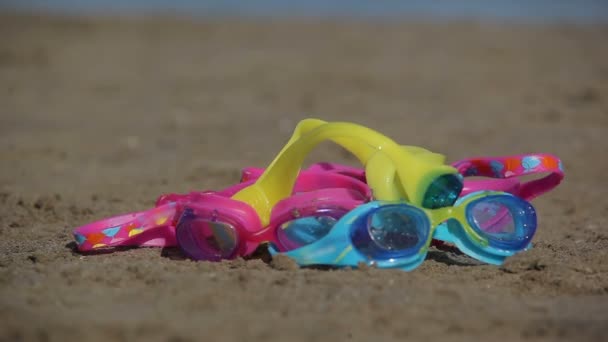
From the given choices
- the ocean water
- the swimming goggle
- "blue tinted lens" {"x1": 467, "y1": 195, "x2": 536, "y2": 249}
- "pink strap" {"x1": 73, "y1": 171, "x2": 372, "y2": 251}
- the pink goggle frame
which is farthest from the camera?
the ocean water

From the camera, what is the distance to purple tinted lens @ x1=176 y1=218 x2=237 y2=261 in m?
3.64

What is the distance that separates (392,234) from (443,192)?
0.94ft

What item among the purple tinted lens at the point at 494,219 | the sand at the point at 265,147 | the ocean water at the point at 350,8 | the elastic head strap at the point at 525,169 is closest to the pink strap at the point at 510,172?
the elastic head strap at the point at 525,169

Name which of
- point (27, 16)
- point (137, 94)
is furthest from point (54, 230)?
point (27, 16)

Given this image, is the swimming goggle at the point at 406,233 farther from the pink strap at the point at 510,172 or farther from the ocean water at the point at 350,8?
the ocean water at the point at 350,8

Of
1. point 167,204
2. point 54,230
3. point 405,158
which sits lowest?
point 54,230

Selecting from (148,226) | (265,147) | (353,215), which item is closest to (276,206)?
(353,215)

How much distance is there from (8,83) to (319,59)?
143 inches

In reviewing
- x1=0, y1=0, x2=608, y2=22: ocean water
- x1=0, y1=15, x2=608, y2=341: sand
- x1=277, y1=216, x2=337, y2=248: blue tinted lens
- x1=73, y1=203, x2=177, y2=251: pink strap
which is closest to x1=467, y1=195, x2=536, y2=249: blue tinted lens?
x1=0, y1=15, x2=608, y2=341: sand

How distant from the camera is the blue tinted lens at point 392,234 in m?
3.47

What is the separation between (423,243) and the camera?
349cm

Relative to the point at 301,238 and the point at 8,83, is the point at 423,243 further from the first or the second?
the point at 8,83

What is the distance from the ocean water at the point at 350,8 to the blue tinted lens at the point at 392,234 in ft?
36.1

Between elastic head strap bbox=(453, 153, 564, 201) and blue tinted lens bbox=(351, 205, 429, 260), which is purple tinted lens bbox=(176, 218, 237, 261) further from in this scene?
elastic head strap bbox=(453, 153, 564, 201)
